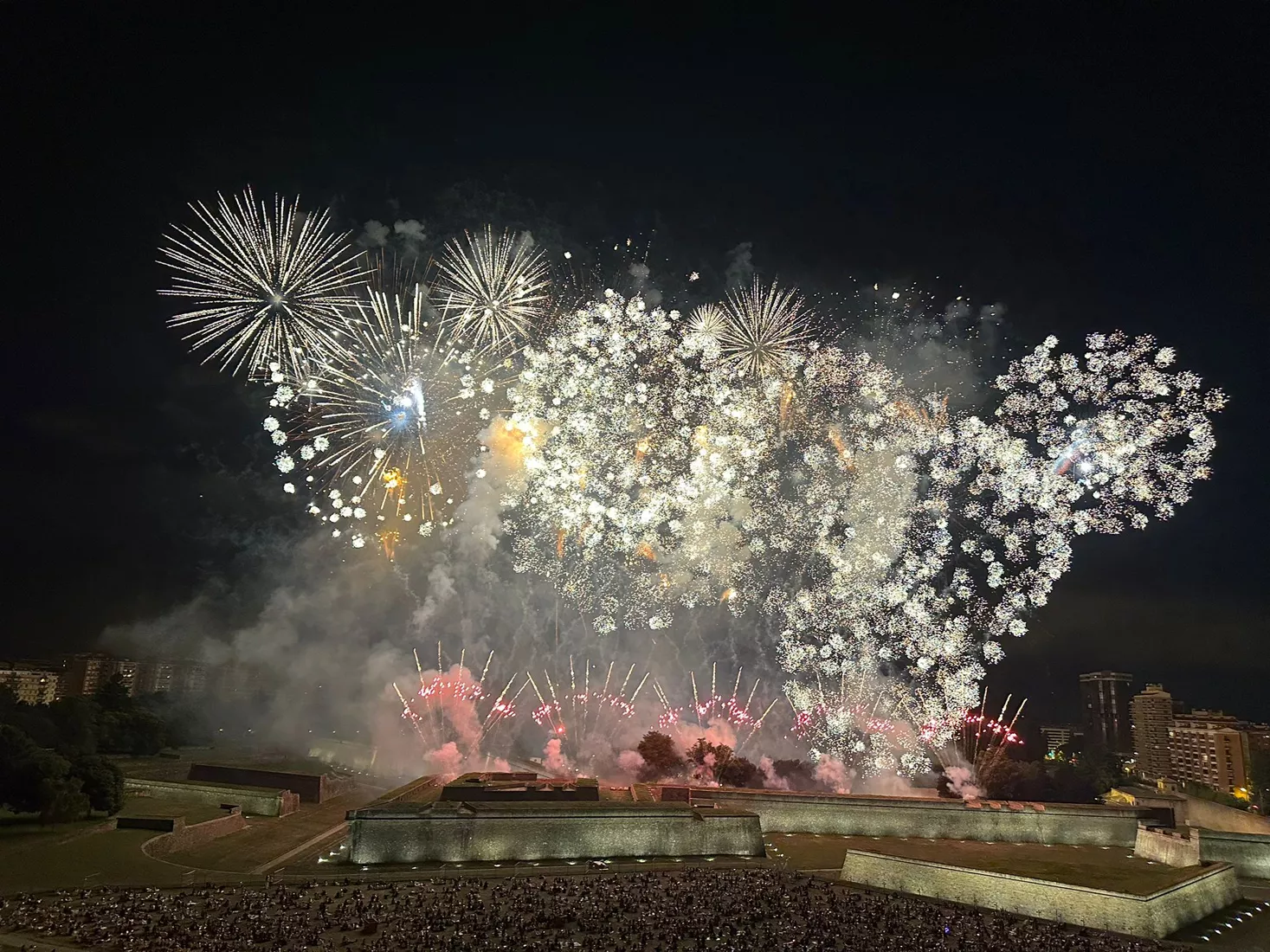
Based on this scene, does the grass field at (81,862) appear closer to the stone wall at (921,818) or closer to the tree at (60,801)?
the tree at (60,801)

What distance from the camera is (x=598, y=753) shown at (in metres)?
46.8

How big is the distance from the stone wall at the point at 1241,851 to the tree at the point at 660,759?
76.8 feet

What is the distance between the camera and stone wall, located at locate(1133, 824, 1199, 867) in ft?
104

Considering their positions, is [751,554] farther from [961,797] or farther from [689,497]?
[961,797]

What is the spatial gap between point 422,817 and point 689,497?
17.8 meters

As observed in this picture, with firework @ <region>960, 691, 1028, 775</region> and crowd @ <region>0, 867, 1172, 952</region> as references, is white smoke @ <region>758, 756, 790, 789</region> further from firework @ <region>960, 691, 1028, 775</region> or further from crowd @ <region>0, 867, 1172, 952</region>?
crowd @ <region>0, 867, 1172, 952</region>

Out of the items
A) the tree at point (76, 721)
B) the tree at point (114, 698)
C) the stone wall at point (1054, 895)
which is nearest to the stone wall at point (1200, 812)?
the stone wall at point (1054, 895)

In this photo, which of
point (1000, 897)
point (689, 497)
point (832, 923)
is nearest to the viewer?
point (832, 923)

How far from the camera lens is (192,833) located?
3086 cm

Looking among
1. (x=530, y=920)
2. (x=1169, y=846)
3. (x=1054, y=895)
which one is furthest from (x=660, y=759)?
(x=1169, y=846)

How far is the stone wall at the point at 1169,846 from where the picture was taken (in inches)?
1250

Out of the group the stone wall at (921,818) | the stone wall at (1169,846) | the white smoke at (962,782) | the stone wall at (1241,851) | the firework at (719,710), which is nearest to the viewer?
the stone wall at (1169,846)

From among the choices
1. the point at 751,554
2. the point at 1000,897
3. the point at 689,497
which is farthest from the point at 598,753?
the point at 1000,897

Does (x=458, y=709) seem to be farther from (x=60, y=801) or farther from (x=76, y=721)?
(x=60, y=801)
